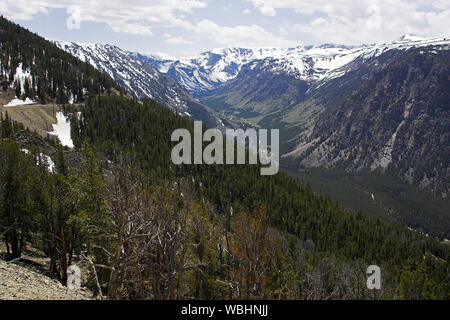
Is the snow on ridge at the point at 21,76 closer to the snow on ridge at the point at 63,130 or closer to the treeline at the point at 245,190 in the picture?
the snow on ridge at the point at 63,130

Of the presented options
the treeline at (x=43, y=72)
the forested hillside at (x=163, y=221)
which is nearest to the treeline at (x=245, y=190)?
the forested hillside at (x=163, y=221)

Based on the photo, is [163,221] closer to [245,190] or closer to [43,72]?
[245,190]

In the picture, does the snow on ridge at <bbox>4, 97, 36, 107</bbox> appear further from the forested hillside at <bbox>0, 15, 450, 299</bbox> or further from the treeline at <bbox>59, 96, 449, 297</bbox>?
the treeline at <bbox>59, 96, 449, 297</bbox>

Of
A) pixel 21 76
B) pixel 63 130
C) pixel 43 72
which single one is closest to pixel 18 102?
pixel 21 76

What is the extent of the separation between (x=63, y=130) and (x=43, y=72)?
57.4m

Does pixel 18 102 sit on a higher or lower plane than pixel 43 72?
lower

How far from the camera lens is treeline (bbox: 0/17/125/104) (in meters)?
153

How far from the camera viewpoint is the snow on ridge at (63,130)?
12484 centimetres

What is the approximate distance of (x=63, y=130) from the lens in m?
132

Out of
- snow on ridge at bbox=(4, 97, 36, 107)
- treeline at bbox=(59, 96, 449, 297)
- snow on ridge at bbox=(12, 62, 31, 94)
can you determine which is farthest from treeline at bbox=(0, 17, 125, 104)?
treeline at bbox=(59, 96, 449, 297)
